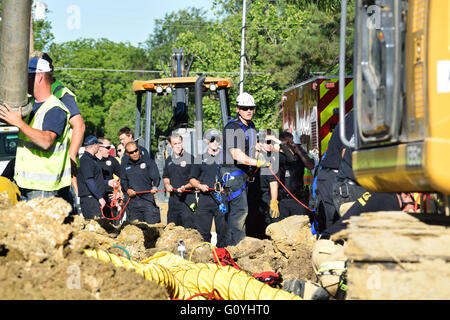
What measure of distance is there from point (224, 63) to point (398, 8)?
51372mm

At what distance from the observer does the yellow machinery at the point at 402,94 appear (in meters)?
4.35

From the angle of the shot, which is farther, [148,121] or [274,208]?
[148,121]

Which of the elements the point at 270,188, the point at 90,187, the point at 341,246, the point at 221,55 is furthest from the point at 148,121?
the point at 221,55

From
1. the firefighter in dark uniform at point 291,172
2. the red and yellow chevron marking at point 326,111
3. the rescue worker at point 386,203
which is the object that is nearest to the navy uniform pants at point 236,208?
the firefighter in dark uniform at point 291,172

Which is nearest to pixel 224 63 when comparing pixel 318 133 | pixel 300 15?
pixel 300 15

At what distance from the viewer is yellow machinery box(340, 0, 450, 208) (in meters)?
4.35

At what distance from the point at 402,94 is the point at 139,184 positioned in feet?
29.0

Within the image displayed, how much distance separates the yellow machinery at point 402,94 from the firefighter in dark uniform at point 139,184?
25.9ft

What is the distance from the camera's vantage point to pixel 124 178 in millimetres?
13359

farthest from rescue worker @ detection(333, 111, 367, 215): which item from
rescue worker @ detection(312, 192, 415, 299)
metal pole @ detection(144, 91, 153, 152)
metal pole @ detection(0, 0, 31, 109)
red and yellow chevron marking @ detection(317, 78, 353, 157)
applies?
metal pole @ detection(144, 91, 153, 152)

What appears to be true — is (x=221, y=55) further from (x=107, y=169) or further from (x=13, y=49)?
(x=13, y=49)

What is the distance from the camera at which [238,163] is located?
10.0m

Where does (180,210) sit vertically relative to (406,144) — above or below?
below

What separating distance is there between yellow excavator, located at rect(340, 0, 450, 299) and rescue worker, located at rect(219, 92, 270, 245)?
4.92 meters
